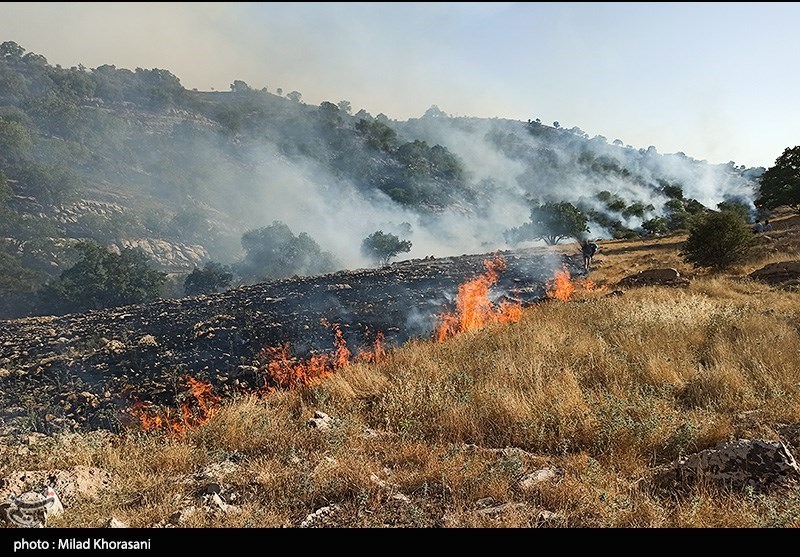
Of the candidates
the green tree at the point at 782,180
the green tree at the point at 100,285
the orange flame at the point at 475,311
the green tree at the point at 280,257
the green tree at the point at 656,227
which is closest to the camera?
the orange flame at the point at 475,311

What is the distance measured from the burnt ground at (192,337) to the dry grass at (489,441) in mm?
3437

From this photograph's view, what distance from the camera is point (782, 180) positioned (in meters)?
32.3

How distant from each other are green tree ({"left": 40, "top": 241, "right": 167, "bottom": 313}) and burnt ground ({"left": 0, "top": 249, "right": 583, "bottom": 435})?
1044cm

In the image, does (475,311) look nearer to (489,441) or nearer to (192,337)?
(192,337)

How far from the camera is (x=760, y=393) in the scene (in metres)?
5.22

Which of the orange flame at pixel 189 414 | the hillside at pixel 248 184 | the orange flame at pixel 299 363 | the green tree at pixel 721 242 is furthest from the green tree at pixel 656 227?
the orange flame at pixel 189 414

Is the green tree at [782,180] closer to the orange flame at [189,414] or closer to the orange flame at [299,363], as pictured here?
the orange flame at [299,363]

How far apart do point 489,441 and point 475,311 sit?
8.43 meters

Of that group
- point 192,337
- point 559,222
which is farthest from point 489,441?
point 559,222

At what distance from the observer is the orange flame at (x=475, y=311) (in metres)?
11.1

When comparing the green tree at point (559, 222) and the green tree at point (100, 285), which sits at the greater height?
the green tree at point (559, 222)
